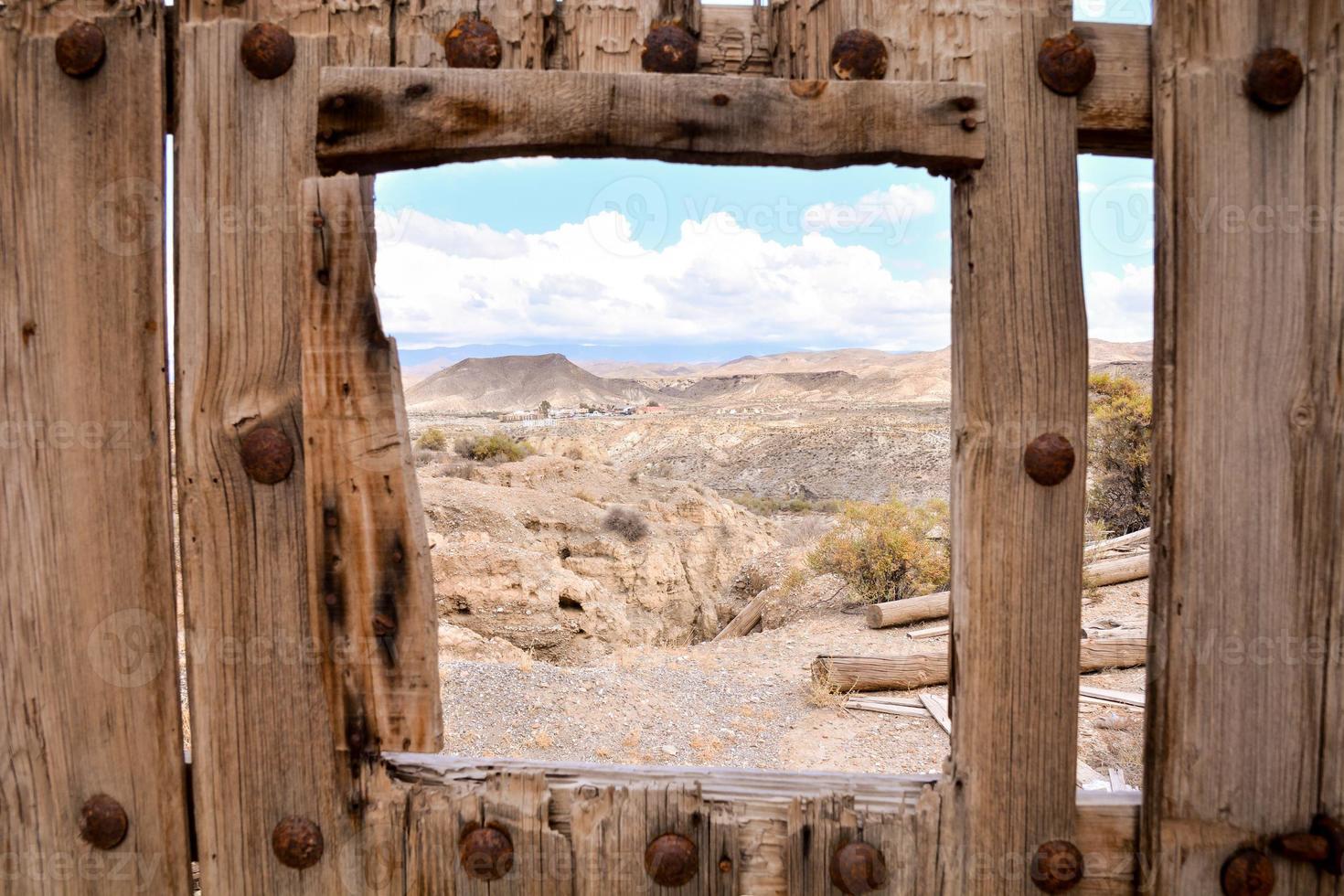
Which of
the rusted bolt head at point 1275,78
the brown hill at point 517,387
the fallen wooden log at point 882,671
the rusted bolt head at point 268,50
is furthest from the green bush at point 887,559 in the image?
the brown hill at point 517,387

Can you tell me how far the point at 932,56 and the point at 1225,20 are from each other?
43 centimetres

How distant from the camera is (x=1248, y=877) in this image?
1.22 metres

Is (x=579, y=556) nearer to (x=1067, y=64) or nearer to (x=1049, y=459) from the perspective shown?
(x=1049, y=459)

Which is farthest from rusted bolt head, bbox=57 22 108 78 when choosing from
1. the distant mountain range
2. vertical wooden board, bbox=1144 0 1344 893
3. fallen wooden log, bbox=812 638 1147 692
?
the distant mountain range

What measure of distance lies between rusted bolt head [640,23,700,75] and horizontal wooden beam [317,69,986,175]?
0.03m

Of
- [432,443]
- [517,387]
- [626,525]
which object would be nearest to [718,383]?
[517,387]

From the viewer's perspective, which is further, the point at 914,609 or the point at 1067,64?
the point at 914,609

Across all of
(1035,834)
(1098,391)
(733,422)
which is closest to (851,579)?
(1098,391)

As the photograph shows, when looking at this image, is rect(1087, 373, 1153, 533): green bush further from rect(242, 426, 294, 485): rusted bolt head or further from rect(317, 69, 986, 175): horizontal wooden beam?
rect(242, 426, 294, 485): rusted bolt head

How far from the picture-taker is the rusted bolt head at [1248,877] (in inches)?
48.2

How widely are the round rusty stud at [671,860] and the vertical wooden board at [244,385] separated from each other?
482 millimetres

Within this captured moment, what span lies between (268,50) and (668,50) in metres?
0.57

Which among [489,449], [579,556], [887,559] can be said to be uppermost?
[489,449]

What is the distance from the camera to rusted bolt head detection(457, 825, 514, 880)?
1.22m
